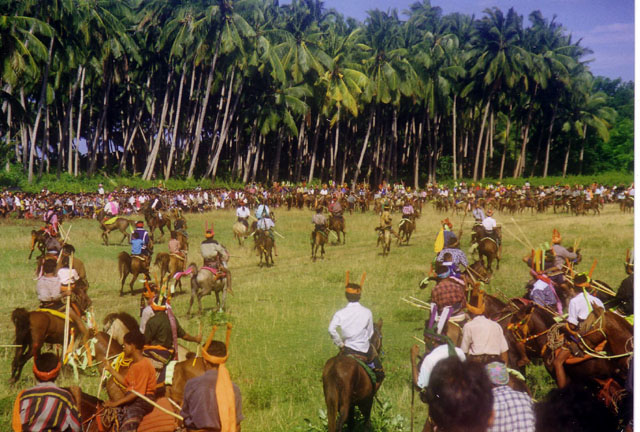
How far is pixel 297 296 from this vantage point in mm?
14492

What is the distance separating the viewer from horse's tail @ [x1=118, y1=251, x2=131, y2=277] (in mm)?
14312

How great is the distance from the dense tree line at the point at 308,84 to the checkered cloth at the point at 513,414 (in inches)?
1000

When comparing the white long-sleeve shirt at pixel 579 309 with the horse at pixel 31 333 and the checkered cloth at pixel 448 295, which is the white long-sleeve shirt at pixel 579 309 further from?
the horse at pixel 31 333

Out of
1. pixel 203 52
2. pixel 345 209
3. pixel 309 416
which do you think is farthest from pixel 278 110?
pixel 309 416

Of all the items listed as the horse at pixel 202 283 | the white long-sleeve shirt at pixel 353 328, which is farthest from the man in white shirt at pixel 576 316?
the horse at pixel 202 283

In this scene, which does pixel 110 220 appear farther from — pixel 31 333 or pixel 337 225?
pixel 31 333

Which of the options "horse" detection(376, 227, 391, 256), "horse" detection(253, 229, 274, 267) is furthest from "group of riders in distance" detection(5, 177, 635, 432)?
"horse" detection(376, 227, 391, 256)

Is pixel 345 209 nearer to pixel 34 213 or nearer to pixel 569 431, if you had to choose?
pixel 34 213

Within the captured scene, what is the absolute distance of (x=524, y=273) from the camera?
17.2 meters

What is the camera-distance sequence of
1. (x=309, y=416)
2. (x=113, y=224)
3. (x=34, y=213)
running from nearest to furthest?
(x=309, y=416)
(x=113, y=224)
(x=34, y=213)

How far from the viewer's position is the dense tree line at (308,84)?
107 feet

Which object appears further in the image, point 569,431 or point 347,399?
point 347,399

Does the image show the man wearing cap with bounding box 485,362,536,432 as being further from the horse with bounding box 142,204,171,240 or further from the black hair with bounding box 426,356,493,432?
the horse with bounding box 142,204,171,240

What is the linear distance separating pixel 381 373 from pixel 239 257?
44.7ft
